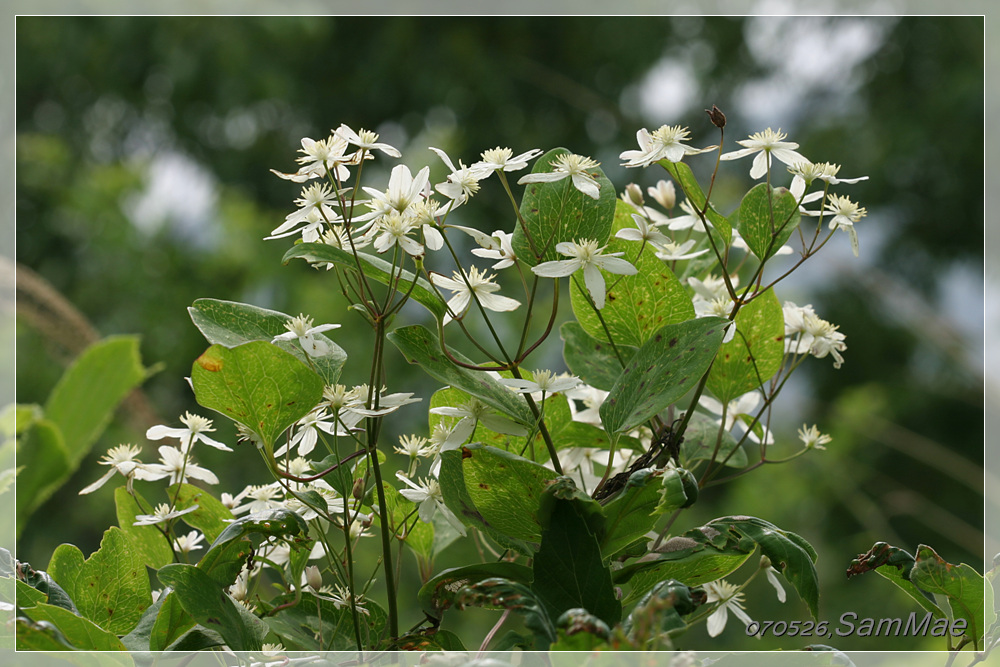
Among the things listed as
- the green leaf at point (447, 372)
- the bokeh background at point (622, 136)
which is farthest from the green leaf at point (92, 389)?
the bokeh background at point (622, 136)

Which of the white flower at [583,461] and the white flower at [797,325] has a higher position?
the white flower at [797,325]

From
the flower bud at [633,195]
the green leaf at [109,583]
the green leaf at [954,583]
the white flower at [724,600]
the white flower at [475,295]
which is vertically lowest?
the white flower at [724,600]

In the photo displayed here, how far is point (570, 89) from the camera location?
218 cm

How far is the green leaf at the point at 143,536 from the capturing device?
25 centimetres

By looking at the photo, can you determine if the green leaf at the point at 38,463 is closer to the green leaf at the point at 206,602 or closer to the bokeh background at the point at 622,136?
the green leaf at the point at 206,602

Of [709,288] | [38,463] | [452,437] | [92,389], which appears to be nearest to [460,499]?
[452,437]

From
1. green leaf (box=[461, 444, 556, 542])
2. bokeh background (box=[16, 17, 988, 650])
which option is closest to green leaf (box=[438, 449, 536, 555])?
green leaf (box=[461, 444, 556, 542])

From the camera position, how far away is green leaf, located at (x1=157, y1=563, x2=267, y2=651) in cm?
18

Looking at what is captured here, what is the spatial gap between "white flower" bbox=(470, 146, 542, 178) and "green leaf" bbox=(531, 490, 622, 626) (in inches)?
3.8

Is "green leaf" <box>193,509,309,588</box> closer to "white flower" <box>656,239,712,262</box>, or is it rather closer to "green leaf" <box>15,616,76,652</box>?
"green leaf" <box>15,616,76,652</box>

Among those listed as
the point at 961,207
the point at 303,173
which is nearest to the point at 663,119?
the point at 961,207

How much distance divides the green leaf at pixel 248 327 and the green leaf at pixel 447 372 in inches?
0.7

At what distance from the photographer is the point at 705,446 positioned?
0.26 metres

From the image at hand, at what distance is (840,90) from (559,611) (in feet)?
8.32
